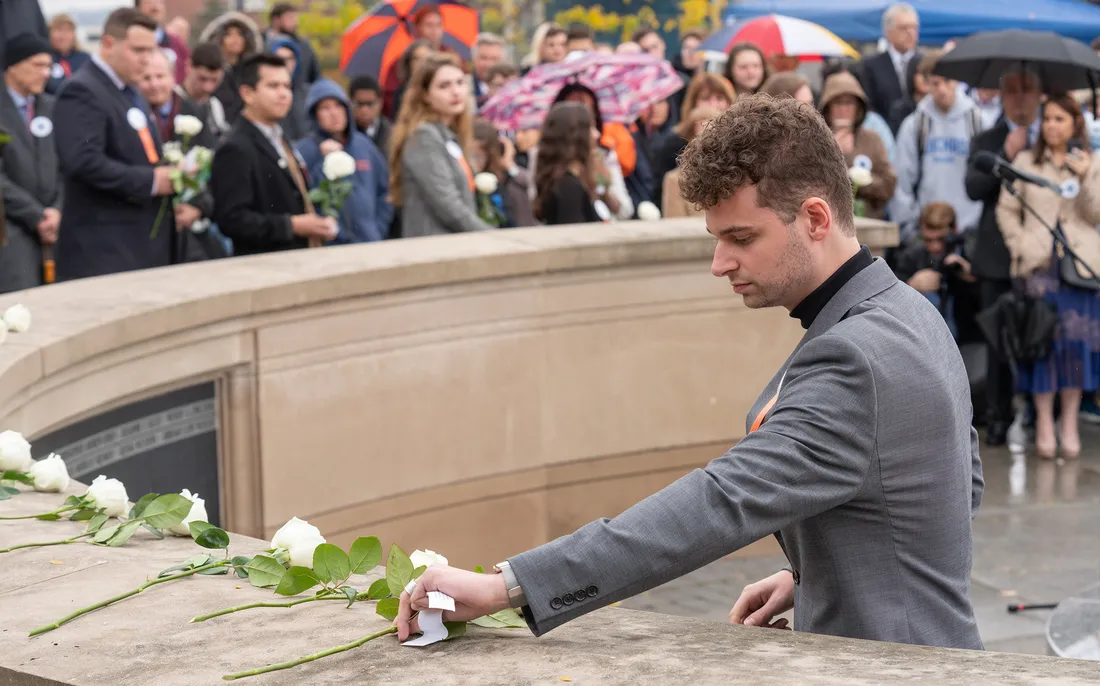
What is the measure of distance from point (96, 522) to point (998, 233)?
7897 mm

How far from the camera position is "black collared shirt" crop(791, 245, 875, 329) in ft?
8.72

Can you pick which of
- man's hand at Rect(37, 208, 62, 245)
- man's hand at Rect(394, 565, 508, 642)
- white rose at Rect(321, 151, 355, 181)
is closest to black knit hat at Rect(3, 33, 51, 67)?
man's hand at Rect(37, 208, 62, 245)

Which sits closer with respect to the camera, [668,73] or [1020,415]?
[1020,415]

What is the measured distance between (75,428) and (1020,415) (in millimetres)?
7571

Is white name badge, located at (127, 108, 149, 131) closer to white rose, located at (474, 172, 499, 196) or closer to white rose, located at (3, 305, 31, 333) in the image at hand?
white rose, located at (474, 172, 499, 196)

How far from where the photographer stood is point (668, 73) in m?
12.2

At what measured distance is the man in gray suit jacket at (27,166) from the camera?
353 inches

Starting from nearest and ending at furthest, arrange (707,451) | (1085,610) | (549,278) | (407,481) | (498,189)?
(1085,610)
(407,481)
(549,278)
(707,451)
(498,189)

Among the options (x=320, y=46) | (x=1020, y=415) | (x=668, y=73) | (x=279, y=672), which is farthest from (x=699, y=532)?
(x=320, y=46)

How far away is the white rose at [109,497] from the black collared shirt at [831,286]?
1.49m

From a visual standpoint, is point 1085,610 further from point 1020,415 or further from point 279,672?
point 1020,415

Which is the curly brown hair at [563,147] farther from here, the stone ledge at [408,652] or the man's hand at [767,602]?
the stone ledge at [408,652]

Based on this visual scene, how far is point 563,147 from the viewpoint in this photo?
348 inches

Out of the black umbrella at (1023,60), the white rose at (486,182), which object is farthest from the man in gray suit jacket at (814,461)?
the black umbrella at (1023,60)
